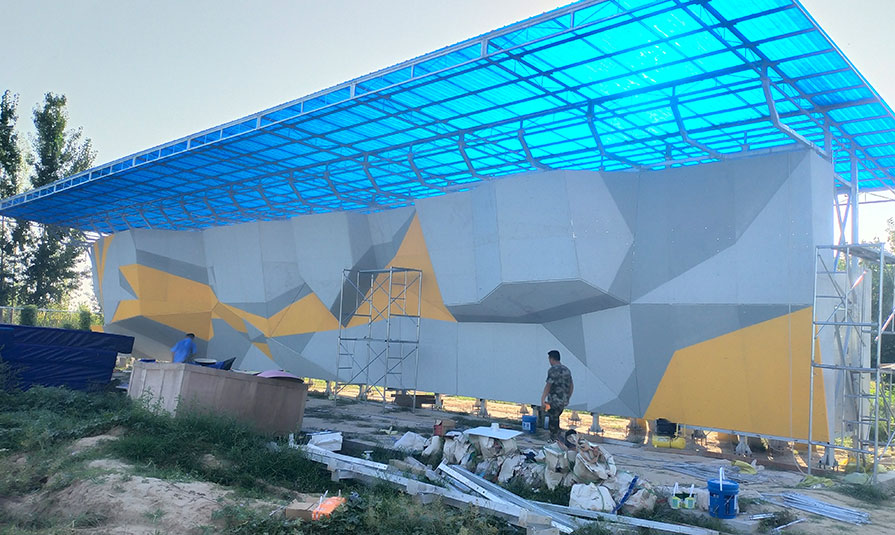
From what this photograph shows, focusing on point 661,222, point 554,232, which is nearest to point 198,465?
point 554,232

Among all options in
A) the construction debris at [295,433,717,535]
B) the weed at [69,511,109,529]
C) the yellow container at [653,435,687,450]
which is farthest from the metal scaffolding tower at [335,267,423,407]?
the weed at [69,511,109,529]

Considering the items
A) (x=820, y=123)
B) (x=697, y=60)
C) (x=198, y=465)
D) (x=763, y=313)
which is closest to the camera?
(x=198, y=465)

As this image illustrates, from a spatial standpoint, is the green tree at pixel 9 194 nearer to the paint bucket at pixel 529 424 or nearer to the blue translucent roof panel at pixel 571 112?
the blue translucent roof panel at pixel 571 112

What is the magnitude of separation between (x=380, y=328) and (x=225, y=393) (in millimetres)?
9822

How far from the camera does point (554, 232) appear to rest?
15.0 metres

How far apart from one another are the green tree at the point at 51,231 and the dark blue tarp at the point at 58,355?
89.1 ft

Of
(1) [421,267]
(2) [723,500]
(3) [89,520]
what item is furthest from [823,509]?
(1) [421,267]

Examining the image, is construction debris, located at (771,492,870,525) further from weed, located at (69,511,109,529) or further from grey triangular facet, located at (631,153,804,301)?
weed, located at (69,511,109,529)

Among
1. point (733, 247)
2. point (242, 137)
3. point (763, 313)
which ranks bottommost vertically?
point (763, 313)

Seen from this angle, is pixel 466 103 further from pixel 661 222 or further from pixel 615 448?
pixel 615 448

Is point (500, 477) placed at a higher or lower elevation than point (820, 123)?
lower

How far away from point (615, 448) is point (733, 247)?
4.63m

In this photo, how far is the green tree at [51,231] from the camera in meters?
38.8

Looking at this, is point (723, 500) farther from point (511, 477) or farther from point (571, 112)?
point (571, 112)
